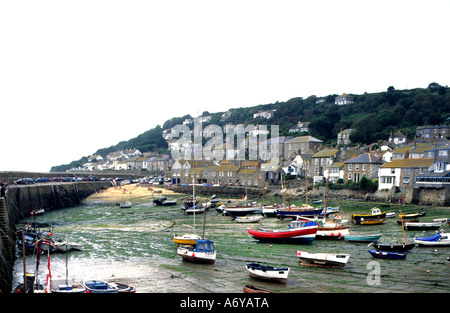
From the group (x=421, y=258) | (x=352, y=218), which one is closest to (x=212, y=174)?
(x=352, y=218)

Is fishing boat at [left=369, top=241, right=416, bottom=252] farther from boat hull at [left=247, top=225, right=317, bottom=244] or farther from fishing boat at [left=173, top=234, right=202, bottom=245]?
fishing boat at [left=173, top=234, right=202, bottom=245]

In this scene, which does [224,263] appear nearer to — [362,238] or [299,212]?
[362,238]

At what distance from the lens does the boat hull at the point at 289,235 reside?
28.1m

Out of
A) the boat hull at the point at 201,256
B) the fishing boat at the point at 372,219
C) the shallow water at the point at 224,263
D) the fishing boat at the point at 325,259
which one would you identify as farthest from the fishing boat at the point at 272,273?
the fishing boat at the point at 372,219

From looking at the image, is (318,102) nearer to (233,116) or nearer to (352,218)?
(233,116)

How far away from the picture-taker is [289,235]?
2828 cm

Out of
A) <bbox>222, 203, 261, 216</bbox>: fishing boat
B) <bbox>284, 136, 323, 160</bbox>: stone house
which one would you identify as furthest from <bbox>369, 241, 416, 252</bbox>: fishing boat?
<bbox>284, 136, 323, 160</bbox>: stone house

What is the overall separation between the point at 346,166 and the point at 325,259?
1711 inches

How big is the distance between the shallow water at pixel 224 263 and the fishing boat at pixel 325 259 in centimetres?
48

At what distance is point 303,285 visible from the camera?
1761 cm

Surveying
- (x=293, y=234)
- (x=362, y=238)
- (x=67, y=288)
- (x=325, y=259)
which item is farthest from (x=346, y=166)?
(x=67, y=288)

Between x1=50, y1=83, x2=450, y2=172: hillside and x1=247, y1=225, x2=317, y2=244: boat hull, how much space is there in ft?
239

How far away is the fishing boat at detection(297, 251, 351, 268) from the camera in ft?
67.7
